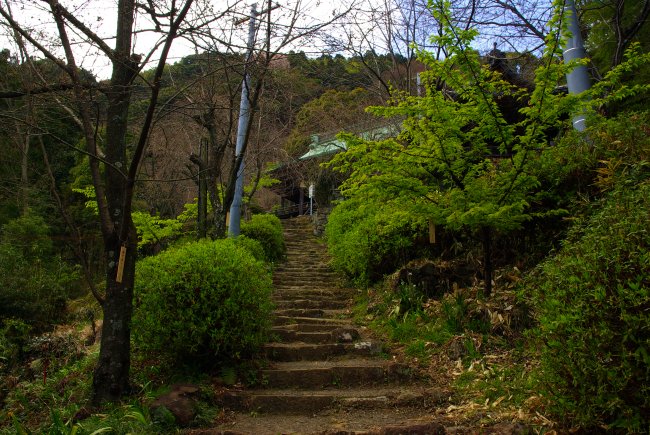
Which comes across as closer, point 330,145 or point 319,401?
point 319,401

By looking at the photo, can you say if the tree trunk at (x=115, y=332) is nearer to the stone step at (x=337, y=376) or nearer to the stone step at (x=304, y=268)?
the stone step at (x=337, y=376)

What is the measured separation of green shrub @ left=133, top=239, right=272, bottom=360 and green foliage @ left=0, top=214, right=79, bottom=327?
7139mm

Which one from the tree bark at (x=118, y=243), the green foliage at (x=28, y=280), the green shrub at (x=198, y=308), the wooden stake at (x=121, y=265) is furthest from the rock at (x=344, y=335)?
the green foliage at (x=28, y=280)

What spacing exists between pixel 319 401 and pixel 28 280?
9.50m

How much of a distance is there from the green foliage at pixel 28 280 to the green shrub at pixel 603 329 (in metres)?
11.2

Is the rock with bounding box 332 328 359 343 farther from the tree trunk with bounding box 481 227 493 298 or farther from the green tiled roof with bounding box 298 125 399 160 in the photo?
the green tiled roof with bounding box 298 125 399 160

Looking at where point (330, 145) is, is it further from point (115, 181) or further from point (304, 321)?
point (115, 181)

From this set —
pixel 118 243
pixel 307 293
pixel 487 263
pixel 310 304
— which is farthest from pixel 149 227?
pixel 487 263

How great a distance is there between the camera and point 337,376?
17.8 feet

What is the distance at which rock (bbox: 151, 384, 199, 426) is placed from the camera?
4258 millimetres

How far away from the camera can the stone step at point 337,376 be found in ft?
17.6

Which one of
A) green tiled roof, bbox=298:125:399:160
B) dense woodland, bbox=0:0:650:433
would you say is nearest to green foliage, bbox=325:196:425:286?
dense woodland, bbox=0:0:650:433

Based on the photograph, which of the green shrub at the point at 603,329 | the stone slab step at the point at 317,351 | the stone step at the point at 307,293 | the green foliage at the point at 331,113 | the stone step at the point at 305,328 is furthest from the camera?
the green foliage at the point at 331,113

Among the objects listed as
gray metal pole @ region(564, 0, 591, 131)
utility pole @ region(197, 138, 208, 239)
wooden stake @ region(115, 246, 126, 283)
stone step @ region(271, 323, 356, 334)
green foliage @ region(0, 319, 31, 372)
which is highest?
gray metal pole @ region(564, 0, 591, 131)
